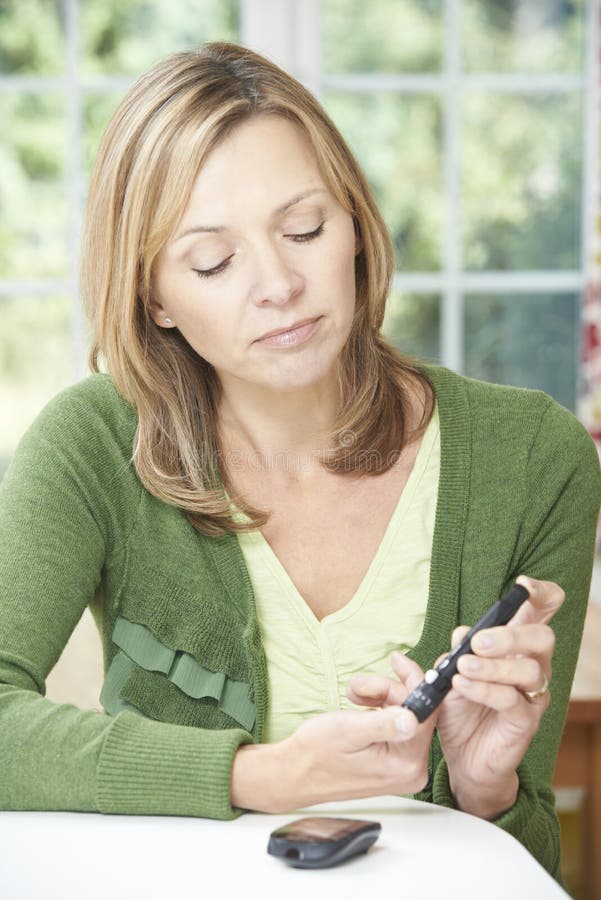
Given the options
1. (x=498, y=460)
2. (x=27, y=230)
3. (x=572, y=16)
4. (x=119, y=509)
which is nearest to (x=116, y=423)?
(x=119, y=509)

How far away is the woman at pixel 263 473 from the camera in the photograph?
4.52 feet

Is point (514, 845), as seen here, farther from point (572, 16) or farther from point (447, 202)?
point (572, 16)

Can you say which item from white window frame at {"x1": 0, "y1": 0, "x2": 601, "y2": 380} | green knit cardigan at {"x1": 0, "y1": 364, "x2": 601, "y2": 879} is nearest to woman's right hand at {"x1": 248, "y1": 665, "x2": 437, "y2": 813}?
green knit cardigan at {"x1": 0, "y1": 364, "x2": 601, "y2": 879}

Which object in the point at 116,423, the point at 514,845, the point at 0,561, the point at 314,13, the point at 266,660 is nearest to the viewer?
the point at 514,845

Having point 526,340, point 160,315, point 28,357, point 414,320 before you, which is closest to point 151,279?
point 160,315

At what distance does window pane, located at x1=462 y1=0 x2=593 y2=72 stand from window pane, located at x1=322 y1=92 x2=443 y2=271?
211mm

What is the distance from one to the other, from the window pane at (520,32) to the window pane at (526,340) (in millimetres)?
731

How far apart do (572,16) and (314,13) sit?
0.80 metres

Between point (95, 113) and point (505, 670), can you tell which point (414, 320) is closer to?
point (95, 113)

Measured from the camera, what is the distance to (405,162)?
12.5 ft

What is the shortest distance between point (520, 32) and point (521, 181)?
0.45m

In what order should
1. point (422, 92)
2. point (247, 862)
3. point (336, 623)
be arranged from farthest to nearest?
point (422, 92)
point (336, 623)
point (247, 862)

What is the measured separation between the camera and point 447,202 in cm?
381

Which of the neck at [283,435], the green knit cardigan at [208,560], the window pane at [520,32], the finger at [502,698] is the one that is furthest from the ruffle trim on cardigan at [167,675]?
the window pane at [520,32]
